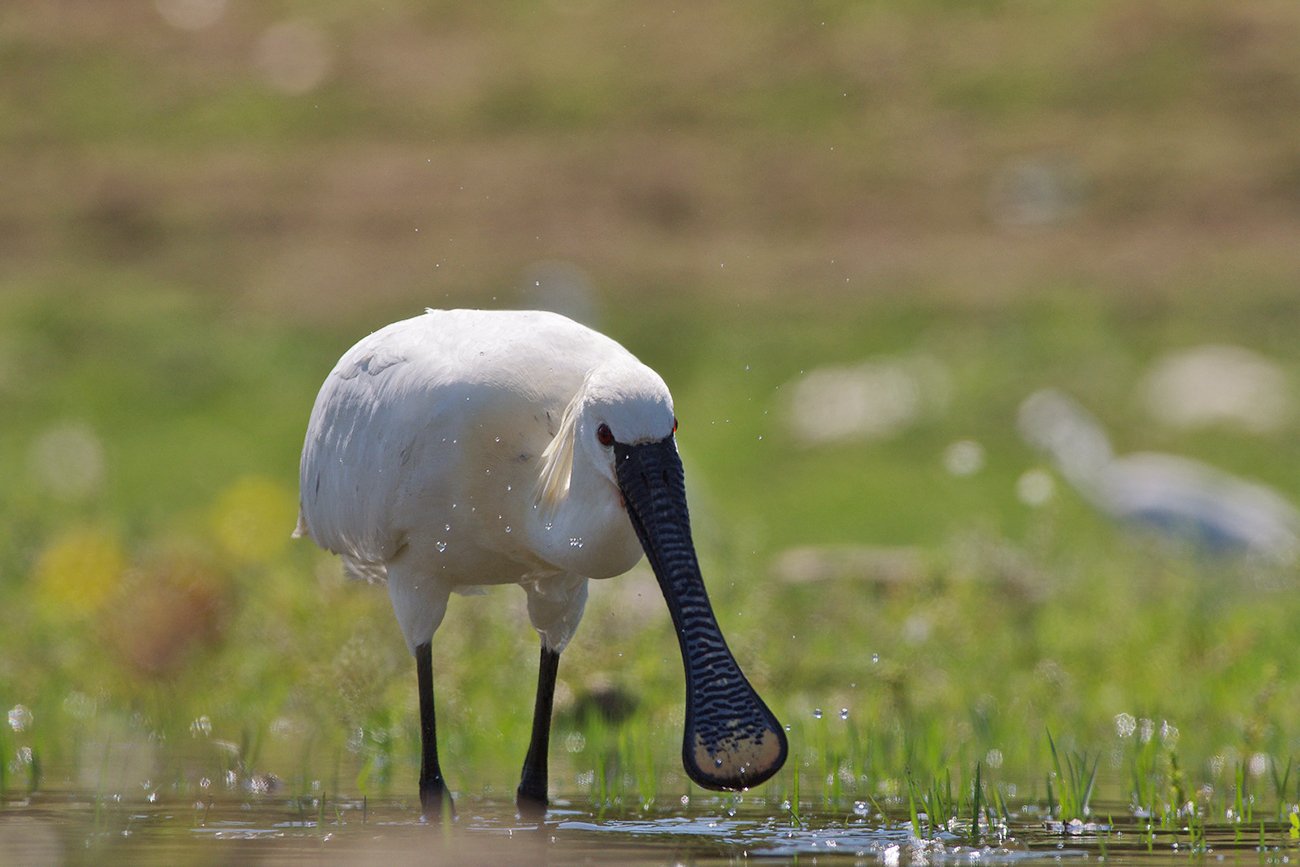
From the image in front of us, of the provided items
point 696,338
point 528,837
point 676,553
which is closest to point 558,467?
point 676,553

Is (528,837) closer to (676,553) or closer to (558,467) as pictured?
(676,553)

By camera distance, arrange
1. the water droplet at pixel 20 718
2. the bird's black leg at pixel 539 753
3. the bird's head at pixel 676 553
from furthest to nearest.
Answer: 1. the water droplet at pixel 20 718
2. the bird's black leg at pixel 539 753
3. the bird's head at pixel 676 553

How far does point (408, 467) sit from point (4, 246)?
23.2m

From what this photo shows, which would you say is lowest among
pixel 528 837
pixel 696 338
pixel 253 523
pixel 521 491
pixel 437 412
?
pixel 528 837

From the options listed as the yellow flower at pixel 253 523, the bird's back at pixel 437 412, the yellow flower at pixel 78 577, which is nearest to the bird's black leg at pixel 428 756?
the bird's back at pixel 437 412

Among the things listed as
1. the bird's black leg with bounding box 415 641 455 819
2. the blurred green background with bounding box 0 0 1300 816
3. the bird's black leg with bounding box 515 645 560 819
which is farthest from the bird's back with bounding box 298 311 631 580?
the blurred green background with bounding box 0 0 1300 816

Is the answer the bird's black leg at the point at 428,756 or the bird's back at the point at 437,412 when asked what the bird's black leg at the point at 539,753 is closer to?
the bird's black leg at the point at 428,756

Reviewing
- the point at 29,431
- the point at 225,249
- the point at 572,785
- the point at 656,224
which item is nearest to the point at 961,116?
the point at 656,224

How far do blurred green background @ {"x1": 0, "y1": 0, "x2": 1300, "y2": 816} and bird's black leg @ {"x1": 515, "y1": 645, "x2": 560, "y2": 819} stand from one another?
0.78 ft

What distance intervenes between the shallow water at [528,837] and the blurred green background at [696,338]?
15.6 inches

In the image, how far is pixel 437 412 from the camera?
5.60 meters

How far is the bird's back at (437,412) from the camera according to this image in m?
5.53

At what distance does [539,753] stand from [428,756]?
340mm

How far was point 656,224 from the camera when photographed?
28.2 m
